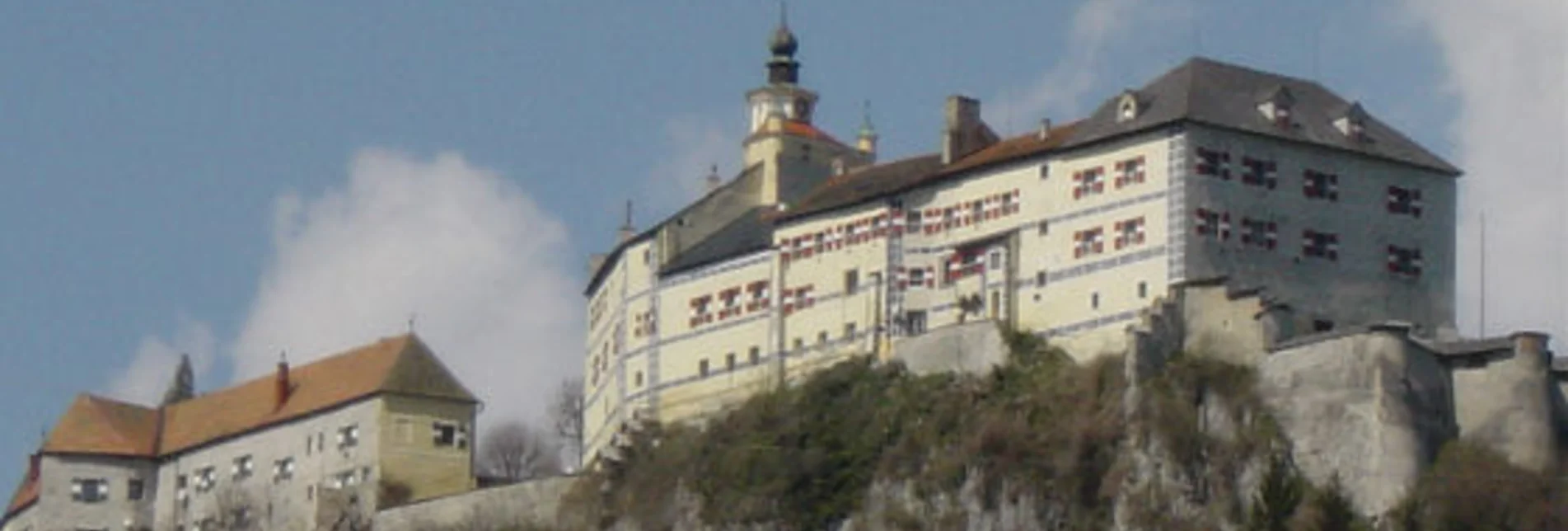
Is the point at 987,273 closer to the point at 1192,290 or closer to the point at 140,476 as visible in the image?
the point at 1192,290

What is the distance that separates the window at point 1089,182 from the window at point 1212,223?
281 centimetres

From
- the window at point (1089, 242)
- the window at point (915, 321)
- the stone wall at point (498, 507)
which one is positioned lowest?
the stone wall at point (498, 507)

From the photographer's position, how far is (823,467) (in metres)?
109

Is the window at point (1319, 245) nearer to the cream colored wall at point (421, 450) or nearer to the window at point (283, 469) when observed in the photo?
the cream colored wall at point (421, 450)

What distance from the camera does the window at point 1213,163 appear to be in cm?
10662

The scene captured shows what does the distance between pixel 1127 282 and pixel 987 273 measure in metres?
5.06

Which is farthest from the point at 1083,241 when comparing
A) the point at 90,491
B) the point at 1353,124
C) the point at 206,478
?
the point at 90,491

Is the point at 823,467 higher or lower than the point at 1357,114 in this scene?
lower

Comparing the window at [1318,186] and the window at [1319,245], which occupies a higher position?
the window at [1318,186]

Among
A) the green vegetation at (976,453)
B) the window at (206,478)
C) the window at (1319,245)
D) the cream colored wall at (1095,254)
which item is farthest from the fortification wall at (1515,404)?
the window at (206,478)

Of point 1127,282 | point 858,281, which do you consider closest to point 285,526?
point 858,281

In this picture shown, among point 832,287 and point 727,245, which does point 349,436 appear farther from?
point 832,287

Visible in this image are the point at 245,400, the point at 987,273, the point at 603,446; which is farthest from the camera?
the point at 245,400

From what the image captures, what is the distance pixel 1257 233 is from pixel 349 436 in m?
31.6
